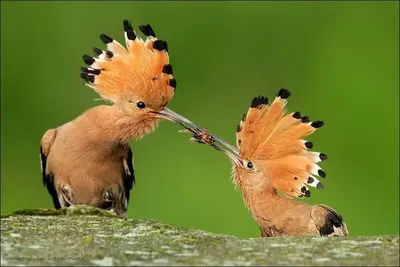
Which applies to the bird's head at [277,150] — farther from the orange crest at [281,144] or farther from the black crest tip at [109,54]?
the black crest tip at [109,54]

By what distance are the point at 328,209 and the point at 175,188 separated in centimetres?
439

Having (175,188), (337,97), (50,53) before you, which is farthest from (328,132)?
(50,53)

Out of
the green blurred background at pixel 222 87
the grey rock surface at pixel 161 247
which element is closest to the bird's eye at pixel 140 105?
the grey rock surface at pixel 161 247

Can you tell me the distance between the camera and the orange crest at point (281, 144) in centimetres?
441

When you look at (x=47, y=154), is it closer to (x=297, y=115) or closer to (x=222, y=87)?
(x=297, y=115)

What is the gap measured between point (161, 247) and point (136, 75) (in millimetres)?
1781

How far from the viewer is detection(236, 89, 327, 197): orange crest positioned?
4410 mm

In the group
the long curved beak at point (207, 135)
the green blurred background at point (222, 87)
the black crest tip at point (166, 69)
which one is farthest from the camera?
the green blurred background at point (222, 87)

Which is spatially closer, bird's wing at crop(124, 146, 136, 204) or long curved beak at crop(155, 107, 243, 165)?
long curved beak at crop(155, 107, 243, 165)

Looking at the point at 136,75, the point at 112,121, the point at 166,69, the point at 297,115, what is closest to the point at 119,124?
the point at 112,121

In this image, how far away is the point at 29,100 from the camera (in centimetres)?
969

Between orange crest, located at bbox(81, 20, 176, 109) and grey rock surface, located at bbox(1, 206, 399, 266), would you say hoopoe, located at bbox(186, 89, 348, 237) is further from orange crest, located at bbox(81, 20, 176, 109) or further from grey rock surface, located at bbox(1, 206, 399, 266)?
grey rock surface, located at bbox(1, 206, 399, 266)

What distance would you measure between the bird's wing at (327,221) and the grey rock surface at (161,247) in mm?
927

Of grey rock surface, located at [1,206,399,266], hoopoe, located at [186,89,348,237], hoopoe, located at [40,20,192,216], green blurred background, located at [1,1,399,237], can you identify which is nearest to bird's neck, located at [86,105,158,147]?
hoopoe, located at [40,20,192,216]
